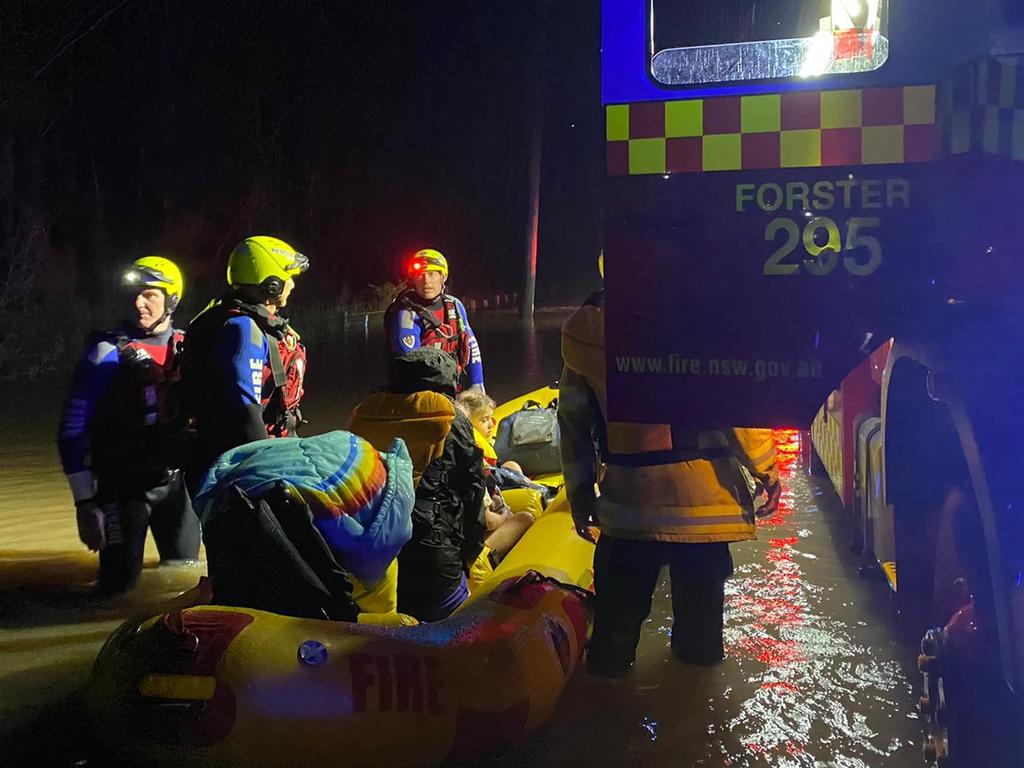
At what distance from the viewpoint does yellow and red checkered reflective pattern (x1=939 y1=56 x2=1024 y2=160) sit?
1.81 m

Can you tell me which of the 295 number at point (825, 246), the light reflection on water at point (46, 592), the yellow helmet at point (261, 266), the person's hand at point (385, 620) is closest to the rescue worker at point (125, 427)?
the light reflection on water at point (46, 592)

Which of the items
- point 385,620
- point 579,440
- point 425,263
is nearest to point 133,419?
point 385,620

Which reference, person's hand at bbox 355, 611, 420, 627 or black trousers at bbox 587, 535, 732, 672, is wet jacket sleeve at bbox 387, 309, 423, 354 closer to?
black trousers at bbox 587, 535, 732, 672

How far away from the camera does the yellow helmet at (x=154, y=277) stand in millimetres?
4301

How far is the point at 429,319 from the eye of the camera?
241 inches

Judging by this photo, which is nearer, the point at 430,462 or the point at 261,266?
the point at 430,462

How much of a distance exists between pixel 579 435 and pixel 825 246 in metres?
1.33

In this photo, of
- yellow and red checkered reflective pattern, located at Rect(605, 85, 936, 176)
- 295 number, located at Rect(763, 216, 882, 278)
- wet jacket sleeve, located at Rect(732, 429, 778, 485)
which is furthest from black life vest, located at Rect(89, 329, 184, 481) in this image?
295 number, located at Rect(763, 216, 882, 278)

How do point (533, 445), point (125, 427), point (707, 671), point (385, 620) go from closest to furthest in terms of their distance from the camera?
point (385, 620)
point (707, 671)
point (125, 427)
point (533, 445)

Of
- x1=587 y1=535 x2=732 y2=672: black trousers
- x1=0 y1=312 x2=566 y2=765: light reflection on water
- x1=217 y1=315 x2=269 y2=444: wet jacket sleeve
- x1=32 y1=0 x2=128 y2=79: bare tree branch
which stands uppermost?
x1=32 y1=0 x2=128 y2=79: bare tree branch

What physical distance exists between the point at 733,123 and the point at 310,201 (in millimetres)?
27140

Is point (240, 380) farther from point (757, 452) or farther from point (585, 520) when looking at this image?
point (757, 452)

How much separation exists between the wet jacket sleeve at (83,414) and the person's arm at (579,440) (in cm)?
224

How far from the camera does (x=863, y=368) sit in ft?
13.1
